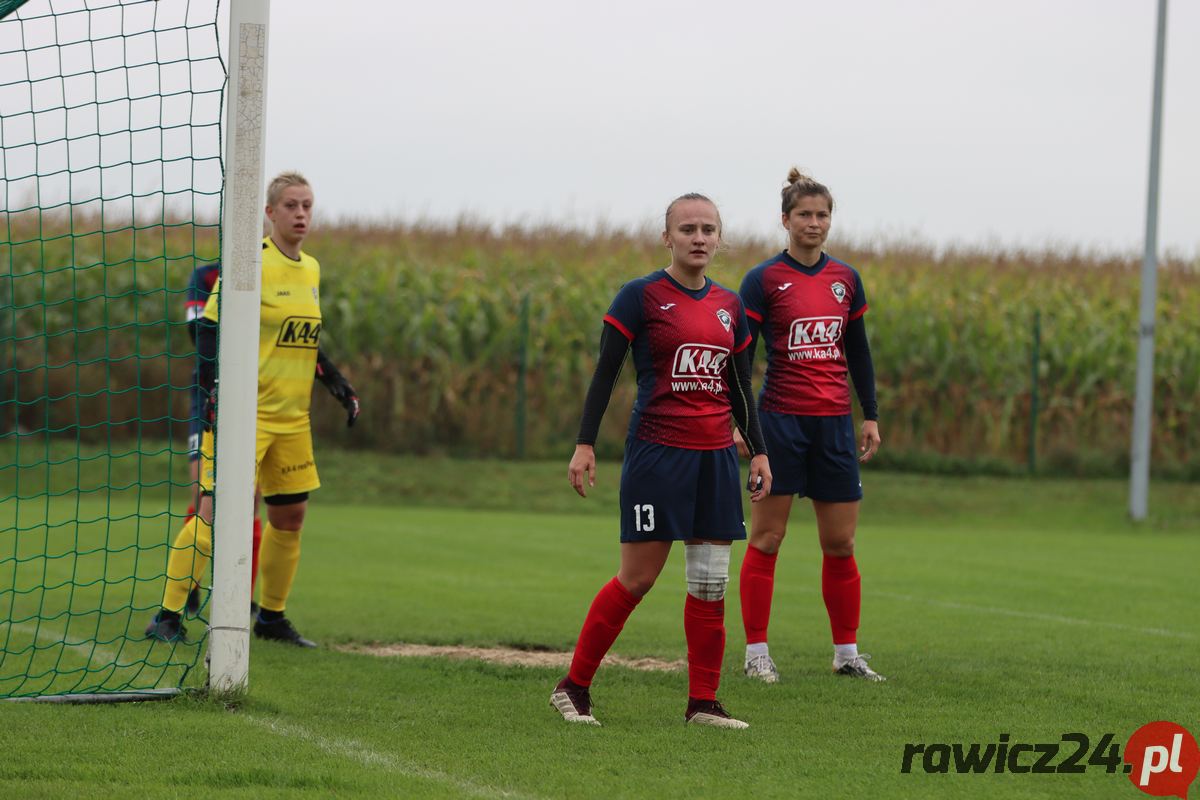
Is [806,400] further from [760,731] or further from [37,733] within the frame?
[37,733]

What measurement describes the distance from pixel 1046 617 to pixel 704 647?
4.59 meters

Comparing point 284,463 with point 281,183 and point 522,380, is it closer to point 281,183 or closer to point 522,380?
point 281,183

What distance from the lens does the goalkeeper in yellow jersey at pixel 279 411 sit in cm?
761

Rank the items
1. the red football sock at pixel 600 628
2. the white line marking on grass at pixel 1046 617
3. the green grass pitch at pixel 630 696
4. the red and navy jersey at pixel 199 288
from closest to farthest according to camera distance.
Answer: the green grass pitch at pixel 630 696, the red football sock at pixel 600 628, the red and navy jersey at pixel 199 288, the white line marking on grass at pixel 1046 617

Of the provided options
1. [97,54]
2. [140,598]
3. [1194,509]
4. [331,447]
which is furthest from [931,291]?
[97,54]

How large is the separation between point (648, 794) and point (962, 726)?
1.68 meters

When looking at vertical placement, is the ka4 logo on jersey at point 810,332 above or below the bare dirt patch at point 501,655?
above

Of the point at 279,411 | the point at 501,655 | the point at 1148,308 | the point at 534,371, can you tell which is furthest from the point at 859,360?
the point at 534,371

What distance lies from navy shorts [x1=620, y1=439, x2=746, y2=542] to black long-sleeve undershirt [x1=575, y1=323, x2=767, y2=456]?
0.76 ft

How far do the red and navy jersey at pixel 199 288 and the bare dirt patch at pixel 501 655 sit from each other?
6.89ft

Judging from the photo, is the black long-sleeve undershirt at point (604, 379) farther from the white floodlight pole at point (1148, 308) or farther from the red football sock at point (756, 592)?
the white floodlight pole at point (1148, 308)

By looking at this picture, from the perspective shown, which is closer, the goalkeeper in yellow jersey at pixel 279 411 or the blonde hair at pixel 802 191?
the blonde hair at pixel 802 191

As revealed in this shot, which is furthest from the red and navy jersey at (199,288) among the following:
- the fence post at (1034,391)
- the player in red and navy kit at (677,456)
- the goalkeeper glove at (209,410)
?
the fence post at (1034,391)

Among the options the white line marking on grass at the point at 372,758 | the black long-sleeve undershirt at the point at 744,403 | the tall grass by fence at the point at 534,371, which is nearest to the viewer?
the white line marking on grass at the point at 372,758
